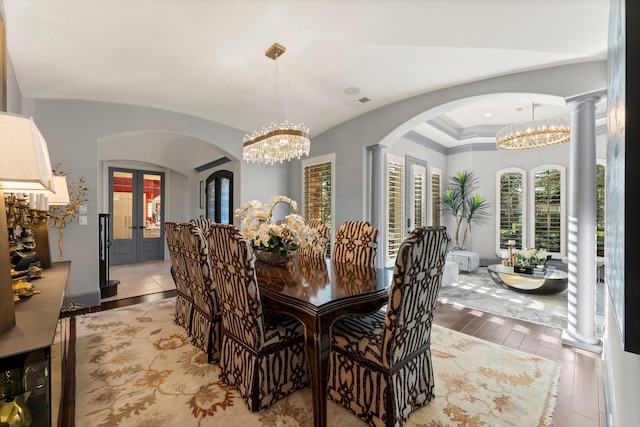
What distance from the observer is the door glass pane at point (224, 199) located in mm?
6577

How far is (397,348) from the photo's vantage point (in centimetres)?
152

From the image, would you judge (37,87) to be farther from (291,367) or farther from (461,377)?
(461,377)

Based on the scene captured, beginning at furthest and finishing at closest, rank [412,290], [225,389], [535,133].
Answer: [535,133], [225,389], [412,290]

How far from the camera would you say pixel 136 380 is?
210 centimetres

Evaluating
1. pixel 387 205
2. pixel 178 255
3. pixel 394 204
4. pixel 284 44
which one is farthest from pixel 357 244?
pixel 394 204

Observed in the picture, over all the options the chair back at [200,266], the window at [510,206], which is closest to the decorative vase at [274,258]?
the chair back at [200,266]

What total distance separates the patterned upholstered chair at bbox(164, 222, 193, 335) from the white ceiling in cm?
169

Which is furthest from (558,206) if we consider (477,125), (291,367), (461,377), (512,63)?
(291,367)

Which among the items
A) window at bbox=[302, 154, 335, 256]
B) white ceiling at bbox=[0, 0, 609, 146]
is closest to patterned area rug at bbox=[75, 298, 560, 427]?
white ceiling at bbox=[0, 0, 609, 146]

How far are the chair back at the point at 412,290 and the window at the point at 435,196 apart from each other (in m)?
5.57

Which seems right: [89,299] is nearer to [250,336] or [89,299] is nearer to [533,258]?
[250,336]

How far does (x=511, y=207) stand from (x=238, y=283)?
6940mm

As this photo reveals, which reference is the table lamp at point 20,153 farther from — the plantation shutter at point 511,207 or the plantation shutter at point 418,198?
the plantation shutter at point 511,207

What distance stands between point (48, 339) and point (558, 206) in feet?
25.6
